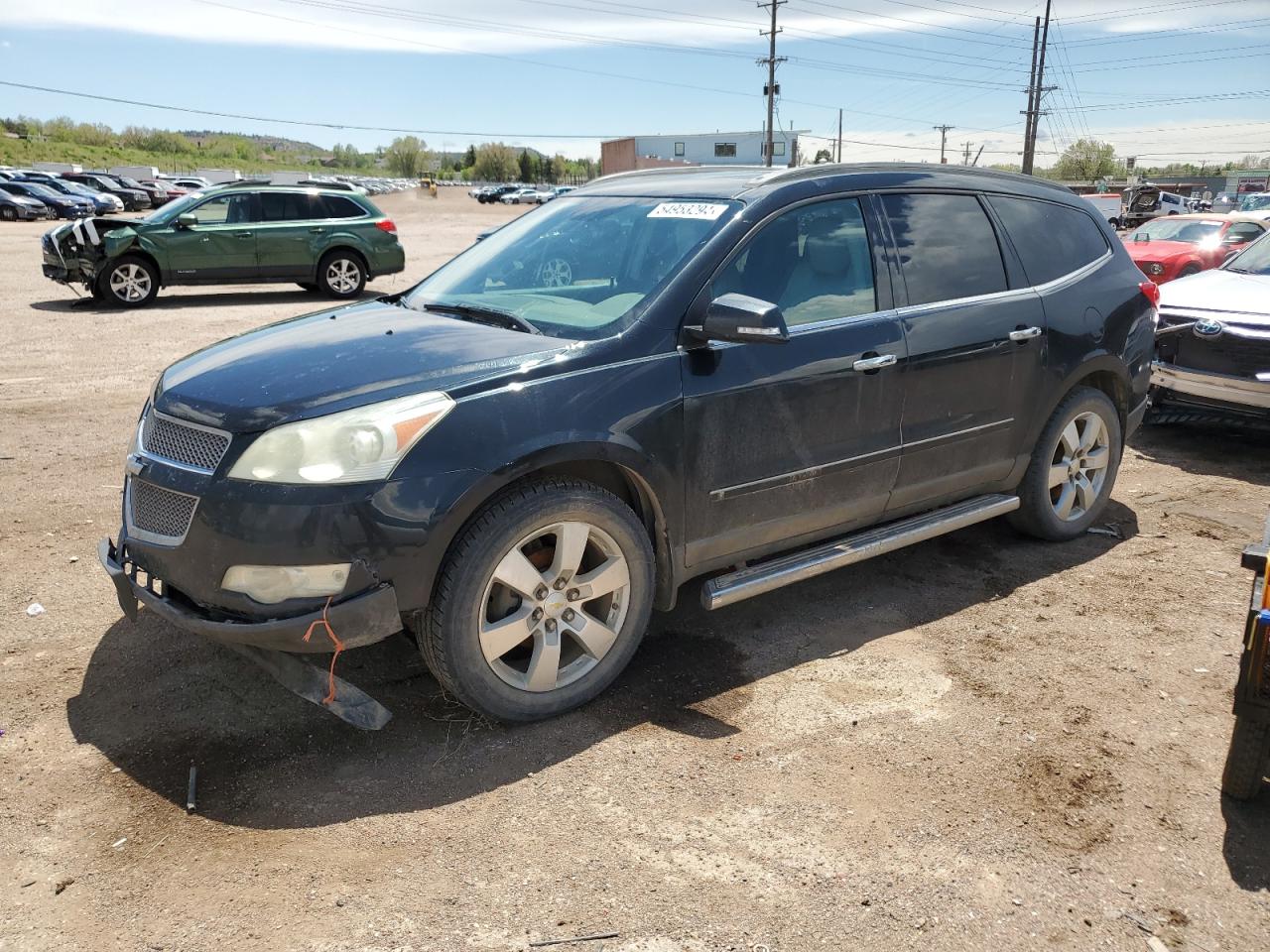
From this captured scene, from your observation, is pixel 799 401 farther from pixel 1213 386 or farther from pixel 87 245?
pixel 87 245

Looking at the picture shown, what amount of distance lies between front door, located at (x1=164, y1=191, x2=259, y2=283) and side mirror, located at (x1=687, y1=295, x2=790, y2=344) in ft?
43.5

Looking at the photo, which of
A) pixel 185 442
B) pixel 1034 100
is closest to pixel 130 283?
pixel 185 442

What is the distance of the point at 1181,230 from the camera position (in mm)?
15250

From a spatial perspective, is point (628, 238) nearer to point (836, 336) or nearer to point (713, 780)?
point (836, 336)

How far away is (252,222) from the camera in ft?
49.1

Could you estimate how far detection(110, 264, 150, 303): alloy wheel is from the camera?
1405 centimetres

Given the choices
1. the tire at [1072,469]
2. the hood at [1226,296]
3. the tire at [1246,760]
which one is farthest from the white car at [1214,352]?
the tire at [1246,760]

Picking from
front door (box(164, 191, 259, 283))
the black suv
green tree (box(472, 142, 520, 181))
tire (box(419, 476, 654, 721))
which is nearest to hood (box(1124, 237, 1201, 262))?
the black suv

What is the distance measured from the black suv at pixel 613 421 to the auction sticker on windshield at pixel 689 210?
14 millimetres

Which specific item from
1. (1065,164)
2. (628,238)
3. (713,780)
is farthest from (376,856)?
(1065,164)

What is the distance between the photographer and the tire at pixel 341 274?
1548 cm

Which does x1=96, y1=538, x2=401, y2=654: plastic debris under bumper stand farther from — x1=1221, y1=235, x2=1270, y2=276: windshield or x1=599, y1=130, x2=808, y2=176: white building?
x1=599, y1=130, x2=808, y2=176: white building

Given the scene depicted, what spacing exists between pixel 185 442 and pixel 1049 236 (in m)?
4.15

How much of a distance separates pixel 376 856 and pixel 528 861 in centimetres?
43
